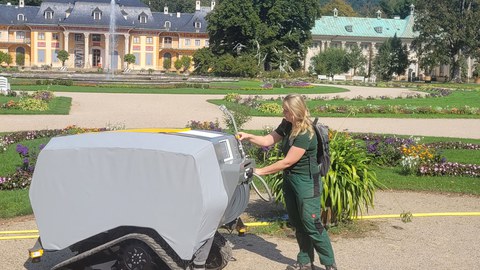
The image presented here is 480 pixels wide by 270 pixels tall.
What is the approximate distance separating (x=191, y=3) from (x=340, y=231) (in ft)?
308

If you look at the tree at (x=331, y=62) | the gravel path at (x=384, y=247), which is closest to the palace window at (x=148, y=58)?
the tree at (x=331, y=62)

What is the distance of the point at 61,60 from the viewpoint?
71.2 m

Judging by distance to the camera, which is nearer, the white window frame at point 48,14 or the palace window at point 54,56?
the palace window at point 54,56

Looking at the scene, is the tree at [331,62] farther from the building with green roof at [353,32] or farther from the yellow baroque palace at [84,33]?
the building with green roof at [353,32]

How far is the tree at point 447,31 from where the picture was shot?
206 feet

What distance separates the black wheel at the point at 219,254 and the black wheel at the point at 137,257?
2.30 ft

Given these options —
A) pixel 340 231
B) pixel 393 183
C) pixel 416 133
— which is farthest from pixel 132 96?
pixel 340 231

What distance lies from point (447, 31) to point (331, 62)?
38.0 ft

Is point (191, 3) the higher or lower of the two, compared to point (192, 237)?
higher

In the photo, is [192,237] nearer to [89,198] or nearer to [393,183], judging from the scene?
[89,198]

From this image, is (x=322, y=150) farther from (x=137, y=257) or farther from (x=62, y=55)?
(x=62, y=55)

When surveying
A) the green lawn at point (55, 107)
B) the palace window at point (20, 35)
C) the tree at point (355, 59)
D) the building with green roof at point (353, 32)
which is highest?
the building with green roof at point (353, 32)

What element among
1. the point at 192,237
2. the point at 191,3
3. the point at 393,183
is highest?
the point at 191,3

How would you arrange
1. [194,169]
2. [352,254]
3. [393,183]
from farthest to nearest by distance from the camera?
[393,183] < [352,254] < [194,169]
